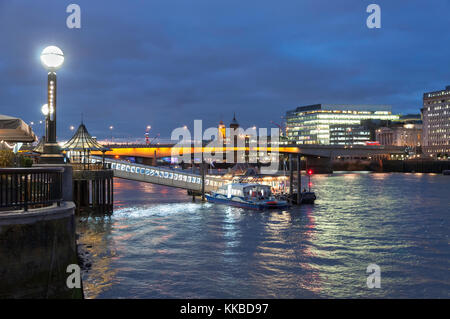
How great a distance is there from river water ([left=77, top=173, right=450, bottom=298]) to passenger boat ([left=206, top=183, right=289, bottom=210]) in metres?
2.77

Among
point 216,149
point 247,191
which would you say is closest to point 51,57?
point 247,191

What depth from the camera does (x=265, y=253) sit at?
24859 mm

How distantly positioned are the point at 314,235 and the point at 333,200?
24413 millimetres

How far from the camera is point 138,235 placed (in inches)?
1180

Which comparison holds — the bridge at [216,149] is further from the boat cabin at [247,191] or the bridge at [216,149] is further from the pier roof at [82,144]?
the pier roof at [82,144]

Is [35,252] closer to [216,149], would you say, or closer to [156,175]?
[156,175]

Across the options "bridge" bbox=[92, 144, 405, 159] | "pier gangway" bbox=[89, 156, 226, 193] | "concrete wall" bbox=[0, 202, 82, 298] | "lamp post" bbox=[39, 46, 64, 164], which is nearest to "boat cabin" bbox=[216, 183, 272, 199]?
"pier gangway" bbox=[89, 156, 226, 193]

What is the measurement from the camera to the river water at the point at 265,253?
60.4 feet

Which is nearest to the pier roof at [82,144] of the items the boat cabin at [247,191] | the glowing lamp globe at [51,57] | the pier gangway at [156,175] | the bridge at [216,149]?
the pier gangway at [156,175]

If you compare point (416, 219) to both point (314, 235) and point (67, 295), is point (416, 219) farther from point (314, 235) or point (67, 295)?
point (67, 295)

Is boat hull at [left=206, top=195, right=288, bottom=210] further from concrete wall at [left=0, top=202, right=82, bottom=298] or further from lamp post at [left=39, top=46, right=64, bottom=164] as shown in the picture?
concrete wall at [left=0, top=202, right=82, bottom=298]

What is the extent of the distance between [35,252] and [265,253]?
1625 cm

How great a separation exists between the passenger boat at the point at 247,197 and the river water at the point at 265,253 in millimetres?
2769
